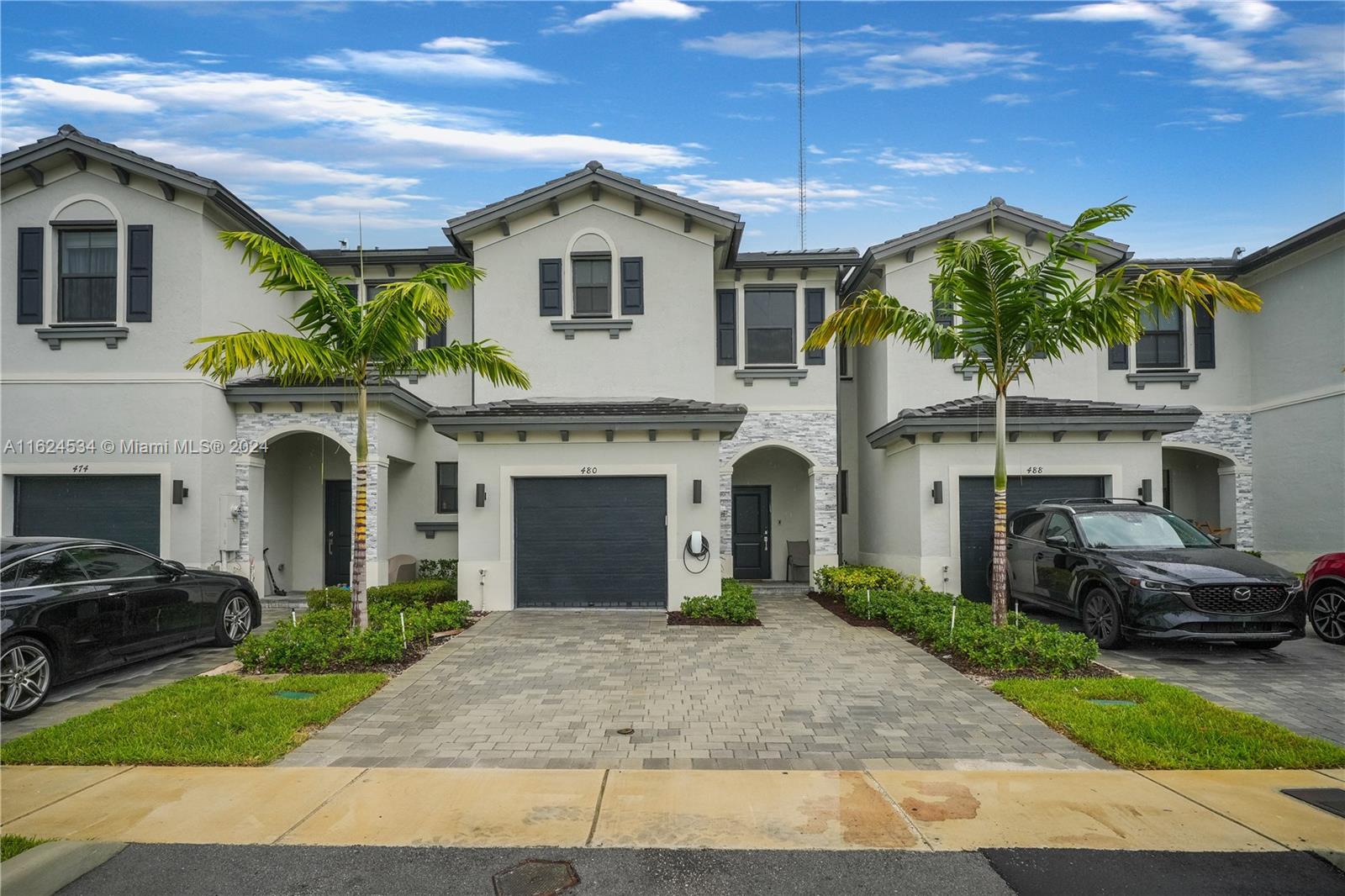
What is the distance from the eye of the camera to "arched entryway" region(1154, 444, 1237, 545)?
18.2m

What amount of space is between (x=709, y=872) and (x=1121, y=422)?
12669mm

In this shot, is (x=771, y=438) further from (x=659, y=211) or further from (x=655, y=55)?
(x=655, y=55)

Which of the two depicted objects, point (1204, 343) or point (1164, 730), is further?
point (1204, 343)

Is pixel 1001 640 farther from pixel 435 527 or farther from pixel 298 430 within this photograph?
pixel 298 430

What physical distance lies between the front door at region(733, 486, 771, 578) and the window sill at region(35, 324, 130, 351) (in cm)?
1275

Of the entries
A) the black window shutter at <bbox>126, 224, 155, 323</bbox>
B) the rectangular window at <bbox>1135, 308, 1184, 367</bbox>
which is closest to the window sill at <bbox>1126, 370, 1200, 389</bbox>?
the rectangular window at <bbox>1135, 308, 1184, 367</bbox>

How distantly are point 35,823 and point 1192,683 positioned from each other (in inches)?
398

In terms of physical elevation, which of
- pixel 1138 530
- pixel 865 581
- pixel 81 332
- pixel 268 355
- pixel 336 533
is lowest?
pixel 865 581

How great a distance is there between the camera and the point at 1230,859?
434 cm

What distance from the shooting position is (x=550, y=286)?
631 inches

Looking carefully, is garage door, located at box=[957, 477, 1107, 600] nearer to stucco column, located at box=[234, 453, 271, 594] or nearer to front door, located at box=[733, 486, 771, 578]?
front door, located at box=[733, 486, 771, 578]

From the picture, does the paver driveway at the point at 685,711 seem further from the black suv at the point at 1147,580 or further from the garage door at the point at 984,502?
the garage door at the point at 984,502

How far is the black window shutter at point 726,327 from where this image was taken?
17.2 meters

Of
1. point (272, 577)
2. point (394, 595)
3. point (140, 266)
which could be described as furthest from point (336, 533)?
point (140, 266)
